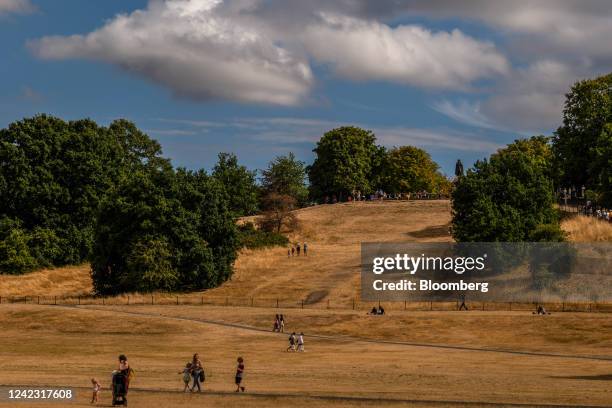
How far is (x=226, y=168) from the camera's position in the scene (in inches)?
5148

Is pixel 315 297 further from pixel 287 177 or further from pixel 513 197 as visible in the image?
pixel 287 177

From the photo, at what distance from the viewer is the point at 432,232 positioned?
4198 inches

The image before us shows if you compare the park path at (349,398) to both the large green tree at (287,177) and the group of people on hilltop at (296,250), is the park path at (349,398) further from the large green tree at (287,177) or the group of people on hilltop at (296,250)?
the large green tree at (287,177)

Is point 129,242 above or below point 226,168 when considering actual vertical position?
below

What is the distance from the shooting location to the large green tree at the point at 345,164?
154m

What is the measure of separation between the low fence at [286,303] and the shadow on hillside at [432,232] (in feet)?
115

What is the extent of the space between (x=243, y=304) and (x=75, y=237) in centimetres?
→ 3377

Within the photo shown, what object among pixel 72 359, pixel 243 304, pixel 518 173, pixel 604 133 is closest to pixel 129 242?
pixel 243 304

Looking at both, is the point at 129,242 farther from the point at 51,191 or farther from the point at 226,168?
the point at 226,168

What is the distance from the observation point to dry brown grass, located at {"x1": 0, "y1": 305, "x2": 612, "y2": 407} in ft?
106

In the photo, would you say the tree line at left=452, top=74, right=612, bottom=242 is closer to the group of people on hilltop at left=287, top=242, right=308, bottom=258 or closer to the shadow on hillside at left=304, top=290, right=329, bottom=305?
the shadow on hillside at left=304, top=290, right=329, bottom=305

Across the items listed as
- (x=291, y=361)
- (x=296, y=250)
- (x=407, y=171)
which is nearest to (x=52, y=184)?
(x=296, y=250)

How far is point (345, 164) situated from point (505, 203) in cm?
7915

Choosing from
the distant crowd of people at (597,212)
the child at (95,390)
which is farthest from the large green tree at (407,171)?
the child at (95,390)
